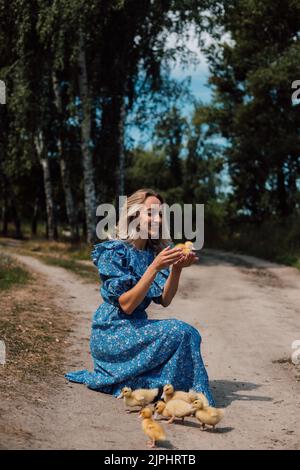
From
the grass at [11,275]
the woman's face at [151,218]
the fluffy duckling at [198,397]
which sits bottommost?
the fluffy duckling at [198,397]

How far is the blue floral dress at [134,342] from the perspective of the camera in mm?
6660

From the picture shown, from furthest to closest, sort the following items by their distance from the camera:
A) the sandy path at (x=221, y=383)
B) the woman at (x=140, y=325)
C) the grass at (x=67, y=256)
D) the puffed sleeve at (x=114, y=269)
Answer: the grass at (x=67, y=256) → the puffed sleeve at (x=114, y=269) → the woman at (x=140, y=325) → the sandy path at (x=221, y=383)

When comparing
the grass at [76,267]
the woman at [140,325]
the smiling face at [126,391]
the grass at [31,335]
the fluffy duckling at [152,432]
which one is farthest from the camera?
the grass at [76,267]

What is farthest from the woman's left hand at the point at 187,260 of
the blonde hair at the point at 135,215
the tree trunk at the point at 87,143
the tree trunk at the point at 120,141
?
the tree trunk at the point at 120,141

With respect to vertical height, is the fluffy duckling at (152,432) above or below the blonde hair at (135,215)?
below

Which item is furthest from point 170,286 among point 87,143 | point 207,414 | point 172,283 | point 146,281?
point 87,143

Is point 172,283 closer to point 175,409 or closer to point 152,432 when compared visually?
point 175,409

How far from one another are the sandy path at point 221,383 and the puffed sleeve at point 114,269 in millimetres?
1052

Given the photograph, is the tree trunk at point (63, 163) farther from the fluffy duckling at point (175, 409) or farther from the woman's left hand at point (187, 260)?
the fluffy duckling at point (175, 409)

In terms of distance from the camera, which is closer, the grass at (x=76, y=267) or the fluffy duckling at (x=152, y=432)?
the fluffy duckling at (x=152, y=432)

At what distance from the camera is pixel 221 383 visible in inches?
311

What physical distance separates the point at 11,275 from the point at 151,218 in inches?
403
